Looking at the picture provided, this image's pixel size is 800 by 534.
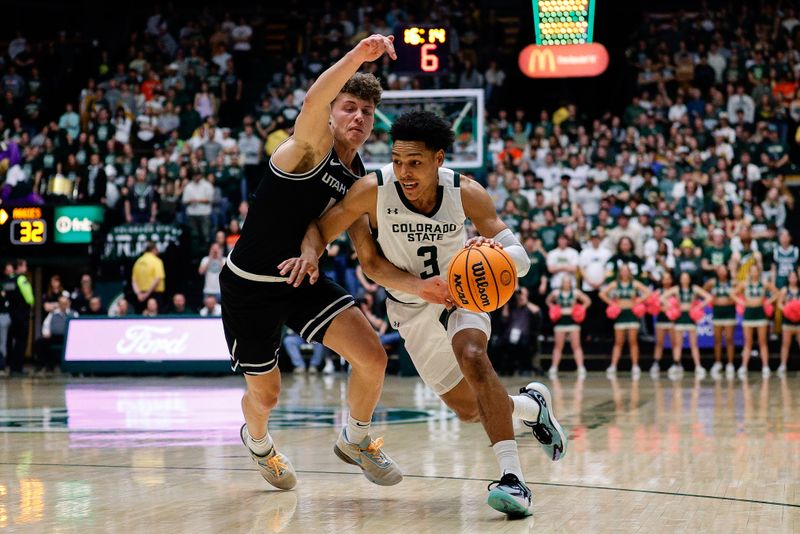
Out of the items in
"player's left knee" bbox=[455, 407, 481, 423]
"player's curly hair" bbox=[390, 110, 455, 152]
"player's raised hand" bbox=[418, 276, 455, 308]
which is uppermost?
"player's curly hair" bbox=[390, 110, 455, 152]

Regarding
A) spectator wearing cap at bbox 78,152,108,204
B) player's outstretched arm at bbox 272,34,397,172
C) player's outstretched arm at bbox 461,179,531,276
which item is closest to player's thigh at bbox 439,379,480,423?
player's outstretched arm at bbox 461,179,531,276

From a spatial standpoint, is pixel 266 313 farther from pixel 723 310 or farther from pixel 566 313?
pixel 723 310

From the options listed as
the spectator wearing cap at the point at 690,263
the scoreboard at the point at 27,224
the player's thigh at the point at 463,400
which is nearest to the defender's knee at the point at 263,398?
the player's thigh at the point at 463,400

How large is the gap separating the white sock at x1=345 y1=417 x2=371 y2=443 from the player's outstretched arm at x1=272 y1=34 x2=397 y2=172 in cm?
130

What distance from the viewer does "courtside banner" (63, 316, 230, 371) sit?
1538 cm

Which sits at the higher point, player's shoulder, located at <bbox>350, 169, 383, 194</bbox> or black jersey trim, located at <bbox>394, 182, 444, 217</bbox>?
player's shoulder, located at <bbox>350, 169, 383, 194</bbox>

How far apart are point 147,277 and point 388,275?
12127mm

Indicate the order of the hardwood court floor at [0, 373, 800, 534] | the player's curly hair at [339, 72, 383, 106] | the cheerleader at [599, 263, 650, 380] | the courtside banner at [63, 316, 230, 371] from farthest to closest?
the cheerleader at [599, 263, 650, 380] → the courtside banner at [63, 316, 230, 371] → the player's curly hair at [339, 72, 383, 106] → the hardwood court floor at [0, 373, 800, 534]

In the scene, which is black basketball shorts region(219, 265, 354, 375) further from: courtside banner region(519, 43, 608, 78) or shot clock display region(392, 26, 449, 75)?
courtside banner region(519, 43, 608, 78)

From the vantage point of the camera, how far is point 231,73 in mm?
21719

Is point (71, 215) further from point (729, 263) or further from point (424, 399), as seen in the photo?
point (729, 263)

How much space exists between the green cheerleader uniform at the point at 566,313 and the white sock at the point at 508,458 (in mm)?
10979

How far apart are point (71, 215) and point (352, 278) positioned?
477 centimetres

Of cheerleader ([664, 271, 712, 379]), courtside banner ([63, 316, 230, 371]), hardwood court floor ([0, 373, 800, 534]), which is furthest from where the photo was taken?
cheerleader ([664, 271, 712, 379])
